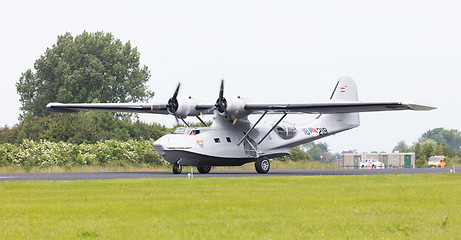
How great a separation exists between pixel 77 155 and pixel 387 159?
125 feet

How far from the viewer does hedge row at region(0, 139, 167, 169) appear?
140ft

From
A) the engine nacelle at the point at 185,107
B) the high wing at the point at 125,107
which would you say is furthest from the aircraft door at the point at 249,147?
the high wing at the point at 125,107

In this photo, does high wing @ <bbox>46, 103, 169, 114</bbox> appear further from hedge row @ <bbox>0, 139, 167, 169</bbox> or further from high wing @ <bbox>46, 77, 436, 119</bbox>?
hedge row @ <bbox>0, 139, 167, 169</bbox>

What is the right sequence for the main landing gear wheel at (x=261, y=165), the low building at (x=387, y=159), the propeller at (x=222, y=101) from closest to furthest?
the propeller at (x=222, y=101), the main landing gear wheel at (x=261, y=165), the low building at (x=387, y=159)

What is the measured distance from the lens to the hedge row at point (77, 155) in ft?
140

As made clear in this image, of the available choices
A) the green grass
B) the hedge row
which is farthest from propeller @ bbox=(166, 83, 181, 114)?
the green grass

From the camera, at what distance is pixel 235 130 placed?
36.8 m

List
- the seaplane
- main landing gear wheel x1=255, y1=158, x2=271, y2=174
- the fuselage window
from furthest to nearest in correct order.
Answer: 1. main landing gear wheel x1=255, y1=158, x2=271, y2=174
2. the fuselage window
3. the seaplane

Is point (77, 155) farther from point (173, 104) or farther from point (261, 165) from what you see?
point (261, 165)

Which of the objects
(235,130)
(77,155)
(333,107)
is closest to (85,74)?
(77,155)

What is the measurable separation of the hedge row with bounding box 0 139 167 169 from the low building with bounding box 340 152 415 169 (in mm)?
28377

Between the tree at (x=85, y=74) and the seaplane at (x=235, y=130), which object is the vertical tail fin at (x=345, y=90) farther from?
the tree at (x=85, y=74)

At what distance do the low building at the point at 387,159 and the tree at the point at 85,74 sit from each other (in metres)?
29.9

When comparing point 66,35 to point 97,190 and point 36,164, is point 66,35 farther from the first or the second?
point 97,190
